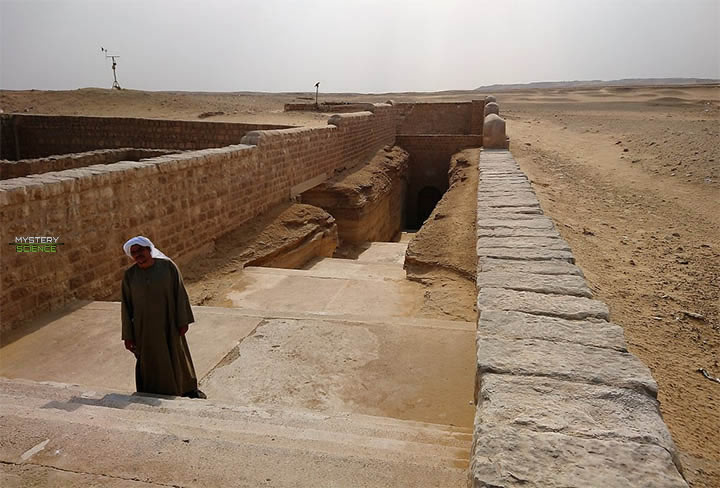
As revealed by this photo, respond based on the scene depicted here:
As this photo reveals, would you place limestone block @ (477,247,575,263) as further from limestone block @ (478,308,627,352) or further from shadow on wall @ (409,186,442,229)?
shadow on wall @ (409,186,442,229)

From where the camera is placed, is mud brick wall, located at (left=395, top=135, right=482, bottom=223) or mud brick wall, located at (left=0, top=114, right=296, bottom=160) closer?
mud brick wall, located at (left=0, top=114, right=296, bottom=160)

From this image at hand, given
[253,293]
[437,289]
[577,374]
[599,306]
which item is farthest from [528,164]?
[577,374]

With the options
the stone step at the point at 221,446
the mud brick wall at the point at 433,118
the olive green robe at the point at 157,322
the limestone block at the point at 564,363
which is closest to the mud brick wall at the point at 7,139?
the mud brick wall at the point at 433,118

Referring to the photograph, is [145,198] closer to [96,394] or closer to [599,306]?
[96,394]

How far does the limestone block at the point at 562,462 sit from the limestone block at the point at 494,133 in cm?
1362

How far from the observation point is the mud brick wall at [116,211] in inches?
169

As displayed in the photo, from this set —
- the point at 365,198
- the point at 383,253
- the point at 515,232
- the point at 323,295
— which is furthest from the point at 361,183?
the point at 515,232

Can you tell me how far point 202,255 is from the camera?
23.2 ft

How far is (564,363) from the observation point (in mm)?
2680

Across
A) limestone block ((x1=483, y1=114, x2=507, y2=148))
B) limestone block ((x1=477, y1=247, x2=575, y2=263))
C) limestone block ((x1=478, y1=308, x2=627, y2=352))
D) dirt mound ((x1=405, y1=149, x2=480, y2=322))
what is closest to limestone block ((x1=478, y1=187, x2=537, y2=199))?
dirt mound ((x1=405, y1=149, x2=480, y2=322))

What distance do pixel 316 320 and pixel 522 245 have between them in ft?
6.96

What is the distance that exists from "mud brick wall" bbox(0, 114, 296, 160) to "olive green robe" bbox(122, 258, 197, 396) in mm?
10577

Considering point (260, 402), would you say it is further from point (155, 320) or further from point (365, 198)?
point (365, 198)

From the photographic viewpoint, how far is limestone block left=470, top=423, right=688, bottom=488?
184 cm
